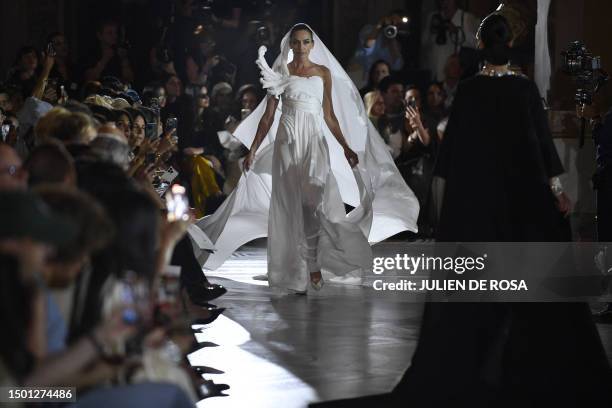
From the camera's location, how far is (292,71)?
32.0 ft

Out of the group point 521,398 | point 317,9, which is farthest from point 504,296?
point 317,9

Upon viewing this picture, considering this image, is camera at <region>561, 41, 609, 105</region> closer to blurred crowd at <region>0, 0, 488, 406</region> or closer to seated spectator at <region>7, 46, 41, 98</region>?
blurred crowd at <region>0, 0, 488, 406</region>

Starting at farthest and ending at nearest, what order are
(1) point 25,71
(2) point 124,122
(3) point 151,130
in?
1. (1) point 25,71
2. (3) point 151,130
3. (2) point 124,122

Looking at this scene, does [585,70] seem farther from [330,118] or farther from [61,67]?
[61,67]

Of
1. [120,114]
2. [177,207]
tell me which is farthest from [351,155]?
[177,207]

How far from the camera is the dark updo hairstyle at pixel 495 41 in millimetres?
6098

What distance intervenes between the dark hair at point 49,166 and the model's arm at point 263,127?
6.72m

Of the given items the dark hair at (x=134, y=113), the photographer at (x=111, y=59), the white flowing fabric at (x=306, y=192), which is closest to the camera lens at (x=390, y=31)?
the photographer at (x=111, y=59)

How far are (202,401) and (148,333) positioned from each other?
8.84ft

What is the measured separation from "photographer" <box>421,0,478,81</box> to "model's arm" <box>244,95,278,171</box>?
7632 mm

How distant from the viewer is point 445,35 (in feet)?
59.2

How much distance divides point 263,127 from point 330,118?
0.54m

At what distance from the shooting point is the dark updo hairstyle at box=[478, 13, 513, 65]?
240 inches

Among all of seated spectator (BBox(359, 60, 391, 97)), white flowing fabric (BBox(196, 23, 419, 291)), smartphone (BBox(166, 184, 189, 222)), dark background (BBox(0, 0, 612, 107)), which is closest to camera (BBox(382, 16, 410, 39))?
dark background (BBox(0, 0, 612, 107))
